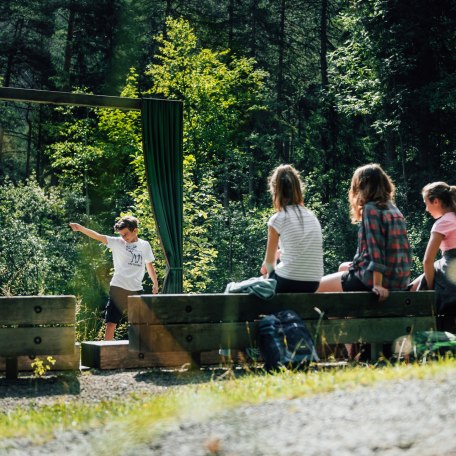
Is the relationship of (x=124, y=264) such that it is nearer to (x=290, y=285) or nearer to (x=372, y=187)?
(x=290, y=285)

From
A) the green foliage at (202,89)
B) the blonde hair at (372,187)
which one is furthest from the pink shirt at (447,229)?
the green foliage at (202,89)

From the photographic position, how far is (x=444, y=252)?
8.05 metres

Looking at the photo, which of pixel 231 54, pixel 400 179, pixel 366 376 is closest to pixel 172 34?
pixel 231 54

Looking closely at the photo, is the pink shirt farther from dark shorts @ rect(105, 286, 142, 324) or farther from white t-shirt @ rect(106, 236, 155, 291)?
dark shorts @ rect(105, 286, 142, 324)

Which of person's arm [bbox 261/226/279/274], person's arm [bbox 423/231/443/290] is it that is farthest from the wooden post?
person's arm [bbox 423/231/443/290]

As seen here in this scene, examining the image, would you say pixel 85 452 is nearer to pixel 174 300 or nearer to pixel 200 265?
pixel 174 300

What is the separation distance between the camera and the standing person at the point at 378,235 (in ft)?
24.4

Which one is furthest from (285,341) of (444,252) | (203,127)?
(203,127)

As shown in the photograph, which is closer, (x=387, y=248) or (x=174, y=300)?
(x=174, y=300)

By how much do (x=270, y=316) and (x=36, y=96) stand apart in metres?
4.78

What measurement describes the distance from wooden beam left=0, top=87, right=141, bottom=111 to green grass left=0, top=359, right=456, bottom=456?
542 centimetres

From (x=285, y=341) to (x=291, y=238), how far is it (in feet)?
3.59

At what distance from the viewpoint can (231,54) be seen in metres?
41.1

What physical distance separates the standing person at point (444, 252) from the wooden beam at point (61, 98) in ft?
13.7
